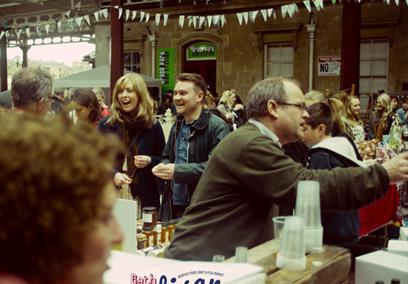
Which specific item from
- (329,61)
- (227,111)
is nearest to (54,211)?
(227,111)

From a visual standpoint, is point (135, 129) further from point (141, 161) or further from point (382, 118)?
point (382, 118)

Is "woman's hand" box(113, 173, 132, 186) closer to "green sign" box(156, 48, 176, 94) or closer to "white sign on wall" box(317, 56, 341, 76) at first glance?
"white sign on wall" box(317, 56, 341, 76)

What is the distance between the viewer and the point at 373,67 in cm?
1427

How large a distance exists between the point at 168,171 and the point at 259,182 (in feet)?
5.43

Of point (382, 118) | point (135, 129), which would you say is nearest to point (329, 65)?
point (382, 118)

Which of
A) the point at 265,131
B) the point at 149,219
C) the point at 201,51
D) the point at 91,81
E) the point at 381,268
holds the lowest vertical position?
the point at 149,219

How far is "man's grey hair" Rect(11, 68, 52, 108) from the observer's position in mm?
3266

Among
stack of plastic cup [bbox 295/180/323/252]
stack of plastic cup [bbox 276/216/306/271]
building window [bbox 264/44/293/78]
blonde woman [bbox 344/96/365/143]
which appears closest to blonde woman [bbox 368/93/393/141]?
blonde woman [bbox 344/96/365/143]

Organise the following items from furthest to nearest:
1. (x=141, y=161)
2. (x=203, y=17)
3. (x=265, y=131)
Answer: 1. (x=203, y=17)
2. (x=141, y=161)
3. (x=265, y=131)

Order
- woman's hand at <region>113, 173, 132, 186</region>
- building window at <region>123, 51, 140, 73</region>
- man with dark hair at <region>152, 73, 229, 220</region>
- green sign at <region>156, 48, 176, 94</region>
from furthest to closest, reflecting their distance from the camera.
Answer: building window at <region>123, 51, 140, 73</region> < green sign at <region>156, 48, 176, 94</region> < man with dark hair at <region>152, 73, 229, 220</region> < woman's hand at <region>113, 173, 132, 186</region>

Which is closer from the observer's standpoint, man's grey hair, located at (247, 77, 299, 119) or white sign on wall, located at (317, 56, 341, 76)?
man's grey hair, located at (247, 77, 299, 119)

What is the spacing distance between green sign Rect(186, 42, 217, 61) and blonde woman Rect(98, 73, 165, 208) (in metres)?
12.5

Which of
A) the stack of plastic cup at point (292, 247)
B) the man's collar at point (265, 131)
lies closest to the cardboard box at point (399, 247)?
the stack of plastic cup at point (292, 247)

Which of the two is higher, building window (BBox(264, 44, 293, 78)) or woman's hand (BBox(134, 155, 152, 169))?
building window (BBox(264, 44, 293, 78))
